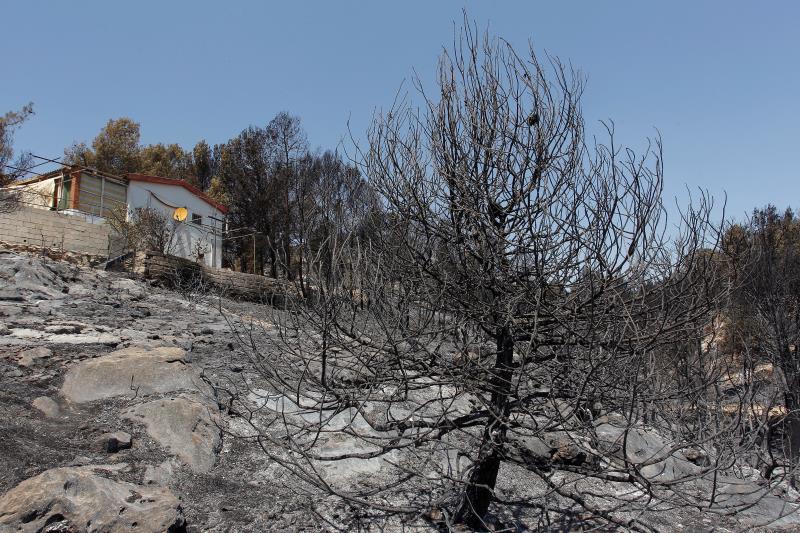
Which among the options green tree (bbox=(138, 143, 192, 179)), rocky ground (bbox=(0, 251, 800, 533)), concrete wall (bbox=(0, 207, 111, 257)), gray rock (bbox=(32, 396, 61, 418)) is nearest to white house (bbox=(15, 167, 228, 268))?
concrete wall (bbox=(0, 207, 111, 257))

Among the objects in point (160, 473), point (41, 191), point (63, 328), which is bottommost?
point (160, 473)

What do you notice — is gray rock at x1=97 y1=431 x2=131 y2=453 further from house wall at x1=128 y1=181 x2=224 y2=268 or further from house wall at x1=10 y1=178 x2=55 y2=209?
house wall at x1=10 y1=178 x2=55 y2=209

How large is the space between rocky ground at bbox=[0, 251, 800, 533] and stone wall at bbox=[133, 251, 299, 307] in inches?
171

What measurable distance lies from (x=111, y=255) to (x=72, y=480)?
11908 millimetres

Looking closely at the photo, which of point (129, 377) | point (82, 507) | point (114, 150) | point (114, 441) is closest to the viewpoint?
point (82, 507)

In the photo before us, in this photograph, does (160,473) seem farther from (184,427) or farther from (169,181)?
(169,181)

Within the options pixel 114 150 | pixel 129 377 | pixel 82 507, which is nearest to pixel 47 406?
pixel 129 377

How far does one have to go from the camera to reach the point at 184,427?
524 centimetres

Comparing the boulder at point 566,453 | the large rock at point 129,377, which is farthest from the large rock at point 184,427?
the boulder at point 566,453

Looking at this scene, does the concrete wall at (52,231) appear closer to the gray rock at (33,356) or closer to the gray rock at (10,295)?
the gray rock at (10,295)

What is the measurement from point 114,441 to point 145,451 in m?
0.25

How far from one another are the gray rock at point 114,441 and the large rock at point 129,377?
2.31 ft

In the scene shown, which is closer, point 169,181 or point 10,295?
point 10,295

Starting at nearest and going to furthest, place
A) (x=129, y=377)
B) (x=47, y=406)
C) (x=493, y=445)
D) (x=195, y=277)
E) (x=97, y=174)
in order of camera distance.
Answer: (x=493, y=445) → (x=47, y=406) → (x=129, y=377) → (x=195, y=277) → (x=97, y=174)
